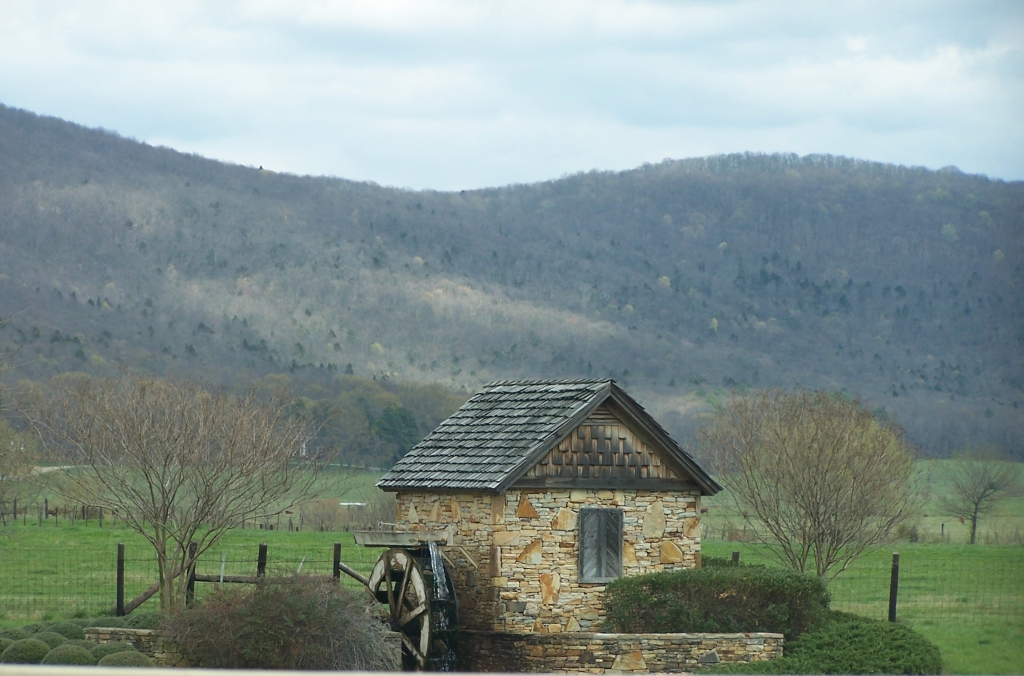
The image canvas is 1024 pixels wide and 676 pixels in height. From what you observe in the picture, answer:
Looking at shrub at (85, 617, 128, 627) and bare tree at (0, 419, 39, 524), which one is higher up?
bare tree at (0, 419, 39, 524)

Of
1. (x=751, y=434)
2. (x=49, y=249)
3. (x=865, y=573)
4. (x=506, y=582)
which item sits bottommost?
(x=865, y=573)

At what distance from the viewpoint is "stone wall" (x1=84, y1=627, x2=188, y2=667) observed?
696 inches

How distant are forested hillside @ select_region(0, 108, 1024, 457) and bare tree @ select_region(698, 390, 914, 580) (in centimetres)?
5215

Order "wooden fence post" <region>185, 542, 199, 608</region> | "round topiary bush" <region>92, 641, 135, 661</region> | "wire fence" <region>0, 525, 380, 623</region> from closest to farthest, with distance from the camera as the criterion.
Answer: "round topiary bush" <region>92, 641, 135, 661</region>
"wooden fence post" <region>185, 542, 199, 608</region>
"wire fence" <region>0, 525, 380, 623</region>

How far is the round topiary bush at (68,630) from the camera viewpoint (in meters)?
19.0

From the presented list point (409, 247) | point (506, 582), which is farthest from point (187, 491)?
point (409, 247)

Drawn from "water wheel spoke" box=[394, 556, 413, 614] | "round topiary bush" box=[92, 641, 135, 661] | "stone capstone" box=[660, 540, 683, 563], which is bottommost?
"round topiary bush" box=[92, 641, 135, 661]

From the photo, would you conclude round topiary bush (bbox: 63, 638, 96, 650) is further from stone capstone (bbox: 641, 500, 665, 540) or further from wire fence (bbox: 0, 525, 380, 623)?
stone capstone (bbox: 641, 500, 665, 540)

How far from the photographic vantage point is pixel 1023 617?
83.8 ft

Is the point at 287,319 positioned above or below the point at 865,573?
above

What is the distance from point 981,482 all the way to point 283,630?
1389 inches

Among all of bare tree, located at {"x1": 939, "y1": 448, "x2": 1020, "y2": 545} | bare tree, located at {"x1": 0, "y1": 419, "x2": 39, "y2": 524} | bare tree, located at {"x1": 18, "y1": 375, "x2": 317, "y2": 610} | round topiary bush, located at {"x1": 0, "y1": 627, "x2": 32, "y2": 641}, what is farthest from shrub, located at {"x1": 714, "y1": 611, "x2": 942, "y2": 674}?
bare tree, located at {"x1": 939, "y1": 448, "x2": 1020, "y2": 545}

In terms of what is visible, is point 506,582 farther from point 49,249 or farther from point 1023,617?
point 49,249

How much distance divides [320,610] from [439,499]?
4358mm
